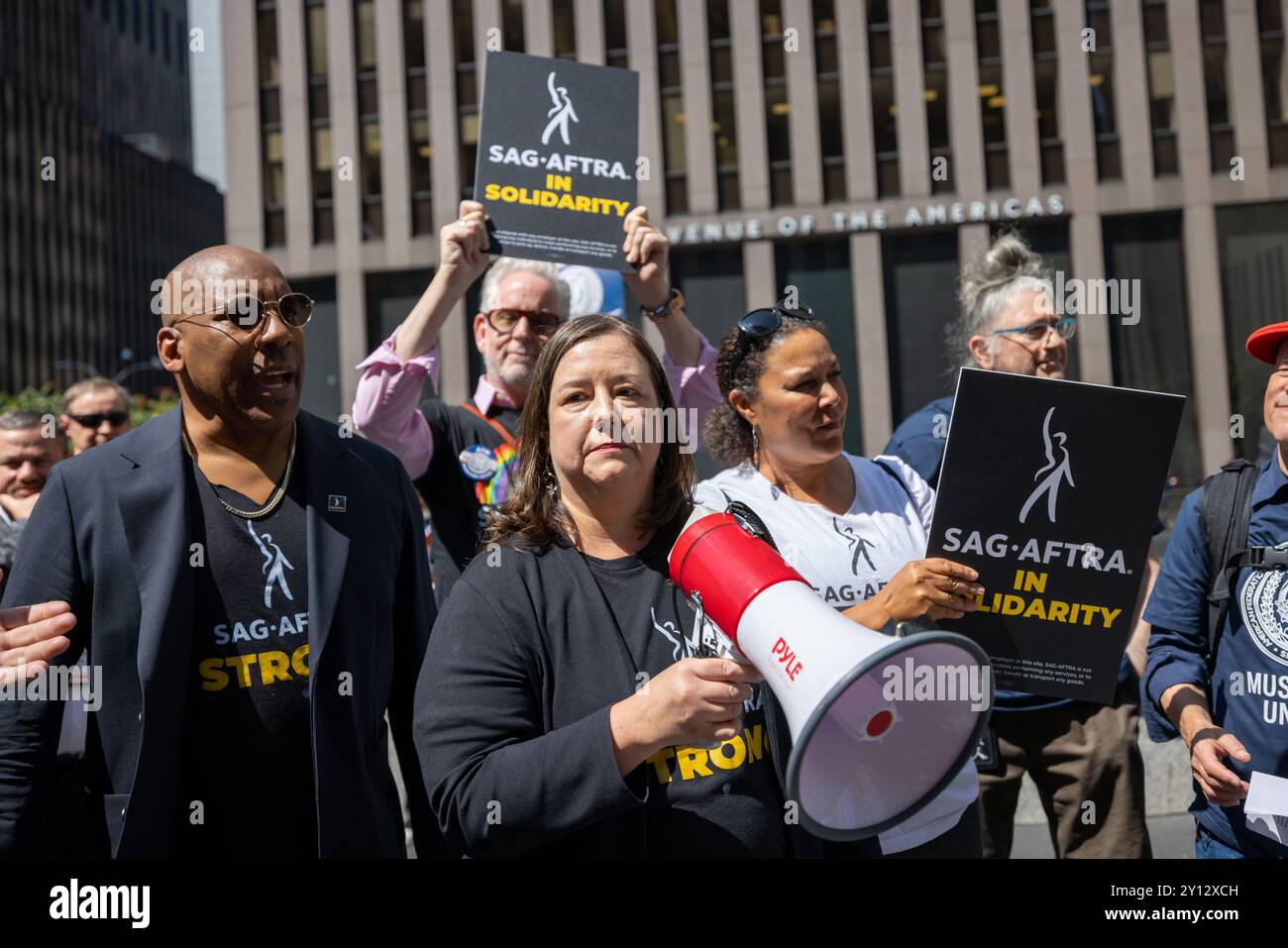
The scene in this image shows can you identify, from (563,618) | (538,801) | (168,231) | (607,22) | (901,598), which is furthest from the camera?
(168,231)

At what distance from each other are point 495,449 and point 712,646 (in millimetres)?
1921

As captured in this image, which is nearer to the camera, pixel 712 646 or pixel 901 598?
pixel 712 646

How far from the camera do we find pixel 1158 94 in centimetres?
2803

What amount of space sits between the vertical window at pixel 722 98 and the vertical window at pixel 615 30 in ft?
7.13

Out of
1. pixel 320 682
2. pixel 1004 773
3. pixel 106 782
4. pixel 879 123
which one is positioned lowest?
pixel 1004 773

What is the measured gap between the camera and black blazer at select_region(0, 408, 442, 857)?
2527 millimetres

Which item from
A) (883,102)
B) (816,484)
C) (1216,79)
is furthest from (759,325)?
(1216,79)

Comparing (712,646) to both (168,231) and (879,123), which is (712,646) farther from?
(168,231)

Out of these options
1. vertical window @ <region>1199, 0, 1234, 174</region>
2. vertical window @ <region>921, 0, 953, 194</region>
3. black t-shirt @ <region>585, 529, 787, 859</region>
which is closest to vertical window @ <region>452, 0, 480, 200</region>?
vertical window @ <region>921, 0, 953, 194</region>

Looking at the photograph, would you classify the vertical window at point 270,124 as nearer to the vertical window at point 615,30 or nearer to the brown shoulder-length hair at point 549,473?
the vertical window at point 615,30

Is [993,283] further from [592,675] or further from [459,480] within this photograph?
[592,675]

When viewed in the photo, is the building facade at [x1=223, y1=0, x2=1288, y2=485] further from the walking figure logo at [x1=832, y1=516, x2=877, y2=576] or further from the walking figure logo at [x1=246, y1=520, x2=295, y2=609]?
the walking figure logo at [x1=246, y1=520, x2=295, y2=609]

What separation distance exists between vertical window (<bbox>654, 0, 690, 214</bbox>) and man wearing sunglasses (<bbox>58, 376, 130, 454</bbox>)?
25.0 meters

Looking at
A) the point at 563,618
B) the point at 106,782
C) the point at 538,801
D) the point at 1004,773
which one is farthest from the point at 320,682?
the point at 1004,773
